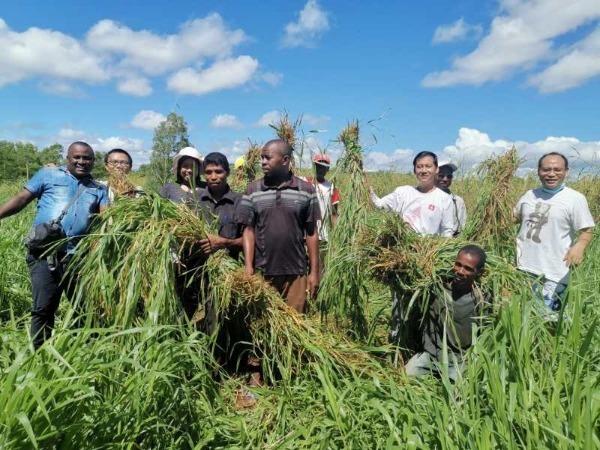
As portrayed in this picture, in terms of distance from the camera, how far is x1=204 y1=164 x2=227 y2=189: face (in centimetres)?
319

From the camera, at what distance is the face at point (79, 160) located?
295cm

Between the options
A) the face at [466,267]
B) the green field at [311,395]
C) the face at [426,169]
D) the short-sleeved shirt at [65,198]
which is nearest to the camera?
the green field at [311,395]

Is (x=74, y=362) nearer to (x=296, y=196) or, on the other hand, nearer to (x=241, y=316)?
(x=241, y=316)

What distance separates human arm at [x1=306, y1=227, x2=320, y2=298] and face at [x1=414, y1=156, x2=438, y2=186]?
97cm

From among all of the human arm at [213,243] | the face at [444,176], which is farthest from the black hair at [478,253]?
the face at [444,176]

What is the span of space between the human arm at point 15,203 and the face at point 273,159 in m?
1.55

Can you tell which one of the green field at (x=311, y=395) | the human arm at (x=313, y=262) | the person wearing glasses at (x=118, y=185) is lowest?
the green field at (x=311, y=395)

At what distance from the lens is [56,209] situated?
9.48 feet

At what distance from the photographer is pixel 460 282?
2617 mm

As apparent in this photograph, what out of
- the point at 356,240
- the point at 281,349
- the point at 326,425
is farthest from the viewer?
the point at 356,240

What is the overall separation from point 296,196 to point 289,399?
1324mm

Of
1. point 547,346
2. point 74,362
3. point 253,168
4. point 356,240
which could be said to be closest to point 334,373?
point 356,240

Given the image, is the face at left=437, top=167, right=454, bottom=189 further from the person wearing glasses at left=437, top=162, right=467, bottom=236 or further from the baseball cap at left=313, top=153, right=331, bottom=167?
the baseball cap at left=313, top=153, right=331, bottom=167

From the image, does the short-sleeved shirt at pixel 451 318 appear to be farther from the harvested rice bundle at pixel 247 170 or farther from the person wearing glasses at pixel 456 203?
the harvested rice bundle at pixel 247 170
